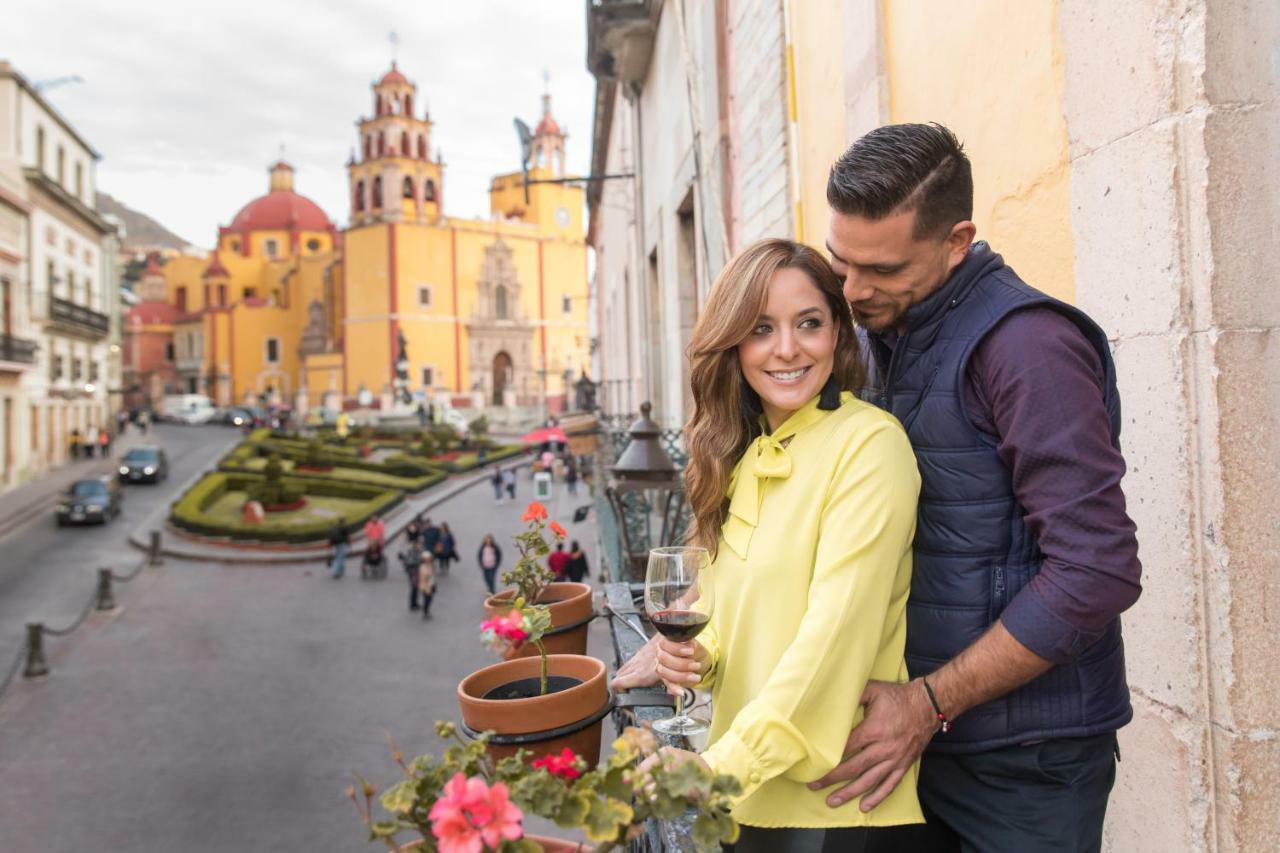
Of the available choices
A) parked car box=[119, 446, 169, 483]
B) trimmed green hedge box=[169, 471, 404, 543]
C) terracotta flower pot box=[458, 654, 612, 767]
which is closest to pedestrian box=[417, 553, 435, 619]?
trimmed green hedge box=[169, 471, 404, 543]

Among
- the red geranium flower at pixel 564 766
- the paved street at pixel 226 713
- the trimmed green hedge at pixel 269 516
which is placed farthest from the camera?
the trimmed green hedge at pixel 269 516

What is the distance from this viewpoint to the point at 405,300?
172ft

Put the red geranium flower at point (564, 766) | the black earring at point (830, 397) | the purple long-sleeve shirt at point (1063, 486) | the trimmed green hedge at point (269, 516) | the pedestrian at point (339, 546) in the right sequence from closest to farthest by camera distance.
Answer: the red geranium flower at point (564, 766) < the purple long-sleeve shirt at point (1063, 486) < the black earring at point (830, 397) < the pedestrian at point (339, 546) < the trimmed green hedge at point (269, 516)

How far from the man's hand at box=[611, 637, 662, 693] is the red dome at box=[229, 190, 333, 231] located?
70923 mm

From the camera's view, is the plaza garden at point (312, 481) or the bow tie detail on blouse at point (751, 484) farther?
the plaza garden at point (312, 481)

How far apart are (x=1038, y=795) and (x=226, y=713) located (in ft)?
33.6

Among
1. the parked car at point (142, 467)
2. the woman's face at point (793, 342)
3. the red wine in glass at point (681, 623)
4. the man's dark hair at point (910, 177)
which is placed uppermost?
the man's dark hair at point (910, 177)

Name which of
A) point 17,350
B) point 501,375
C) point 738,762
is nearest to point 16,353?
point 17,350

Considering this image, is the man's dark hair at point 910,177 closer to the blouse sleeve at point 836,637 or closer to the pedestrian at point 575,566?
the blouse sleeve at point 836,637

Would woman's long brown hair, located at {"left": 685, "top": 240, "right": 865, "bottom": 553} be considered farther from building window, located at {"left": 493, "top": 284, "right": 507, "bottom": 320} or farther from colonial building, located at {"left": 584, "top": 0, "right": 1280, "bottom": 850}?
building window, located at {"left": 493, "top": 284, "right": 507, "bottom": 320}

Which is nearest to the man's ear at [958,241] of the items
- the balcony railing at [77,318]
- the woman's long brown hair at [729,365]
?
the woman's long brown hair at [729,365]

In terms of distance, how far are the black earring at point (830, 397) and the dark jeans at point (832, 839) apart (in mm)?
761

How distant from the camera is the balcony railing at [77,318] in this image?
29.2m

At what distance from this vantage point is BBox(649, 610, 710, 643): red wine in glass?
1.70m
